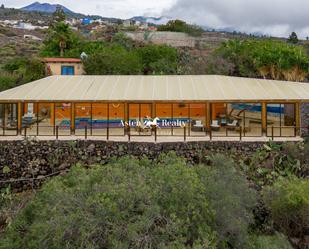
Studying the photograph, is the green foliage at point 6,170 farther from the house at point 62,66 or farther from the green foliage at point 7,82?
the house at point 62,66

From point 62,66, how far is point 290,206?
27265 mm

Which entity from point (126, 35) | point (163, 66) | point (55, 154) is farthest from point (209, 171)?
point (126, 35)

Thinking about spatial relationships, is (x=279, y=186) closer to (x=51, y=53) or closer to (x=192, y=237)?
(x=192, y=237)

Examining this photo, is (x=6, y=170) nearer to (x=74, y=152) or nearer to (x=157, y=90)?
(x=74, y=152)

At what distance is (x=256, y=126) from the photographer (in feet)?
80.5

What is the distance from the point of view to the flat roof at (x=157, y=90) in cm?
2255

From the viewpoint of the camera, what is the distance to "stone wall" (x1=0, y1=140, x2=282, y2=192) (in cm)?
2031

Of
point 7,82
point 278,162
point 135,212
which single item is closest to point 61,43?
point 7,82

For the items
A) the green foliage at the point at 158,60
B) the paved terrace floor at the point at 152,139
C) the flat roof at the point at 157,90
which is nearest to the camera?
the paved terrace floor at the point at 152,139

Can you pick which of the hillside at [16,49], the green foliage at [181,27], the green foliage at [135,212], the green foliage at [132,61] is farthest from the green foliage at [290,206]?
the green foliage at [181,27]

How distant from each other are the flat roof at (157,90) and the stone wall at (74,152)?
313 centimetres

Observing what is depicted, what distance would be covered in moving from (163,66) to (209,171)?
24491 millimetres

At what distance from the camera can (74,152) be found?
20547 mm

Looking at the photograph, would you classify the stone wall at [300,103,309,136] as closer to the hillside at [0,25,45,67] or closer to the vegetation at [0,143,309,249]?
the vegetation at [0,143,309,249]
